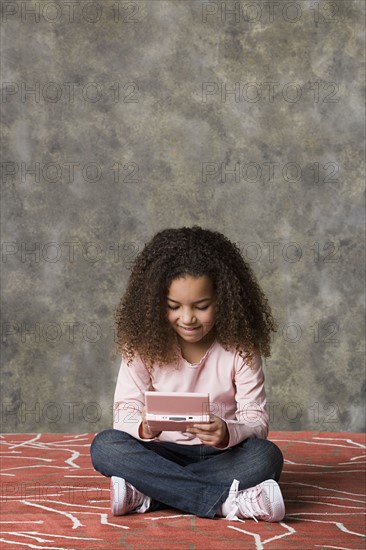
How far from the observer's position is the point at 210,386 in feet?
9.32

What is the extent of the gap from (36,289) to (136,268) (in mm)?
1733

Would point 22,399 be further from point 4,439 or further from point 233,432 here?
point 233,432

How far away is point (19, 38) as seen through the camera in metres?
4.49

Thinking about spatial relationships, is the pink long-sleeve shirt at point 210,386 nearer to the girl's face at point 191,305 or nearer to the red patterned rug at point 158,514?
the girl's face at point 191,305

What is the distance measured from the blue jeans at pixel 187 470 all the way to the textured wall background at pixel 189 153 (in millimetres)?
1779

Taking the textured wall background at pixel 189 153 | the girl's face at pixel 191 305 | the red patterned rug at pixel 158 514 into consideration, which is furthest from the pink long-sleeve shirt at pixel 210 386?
the textured wall background at pixel 189 153

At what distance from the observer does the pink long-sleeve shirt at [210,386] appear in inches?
110

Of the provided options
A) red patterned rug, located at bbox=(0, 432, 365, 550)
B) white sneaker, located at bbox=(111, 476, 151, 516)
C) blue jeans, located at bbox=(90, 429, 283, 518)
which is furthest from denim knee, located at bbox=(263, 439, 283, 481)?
white sneaker, located at bbox=(111, 476, 151, 516)

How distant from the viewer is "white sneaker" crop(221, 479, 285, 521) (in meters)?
2.60

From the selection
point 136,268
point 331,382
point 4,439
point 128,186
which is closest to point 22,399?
point 4,439

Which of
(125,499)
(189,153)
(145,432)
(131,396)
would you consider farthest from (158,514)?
(189,153)

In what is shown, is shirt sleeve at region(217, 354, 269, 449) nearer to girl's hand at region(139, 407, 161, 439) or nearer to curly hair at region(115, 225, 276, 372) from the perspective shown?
curly hair at region(115, 225, 276, 372)

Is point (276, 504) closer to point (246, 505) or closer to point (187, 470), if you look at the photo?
point (246, 505)

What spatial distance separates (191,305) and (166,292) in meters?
0.09
